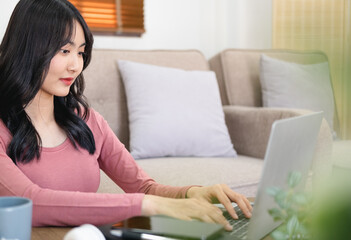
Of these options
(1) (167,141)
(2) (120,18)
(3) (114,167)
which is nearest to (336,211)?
(3) (114,167)

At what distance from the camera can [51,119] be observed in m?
1.14

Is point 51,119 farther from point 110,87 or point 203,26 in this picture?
point 203,26

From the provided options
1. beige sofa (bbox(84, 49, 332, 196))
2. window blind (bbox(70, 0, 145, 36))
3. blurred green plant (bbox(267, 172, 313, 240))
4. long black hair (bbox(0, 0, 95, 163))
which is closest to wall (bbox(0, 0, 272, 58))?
window blind (bbox(70, 0, 145, 36))

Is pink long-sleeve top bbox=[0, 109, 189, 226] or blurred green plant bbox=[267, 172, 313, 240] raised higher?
blurred green plant bbox=[267, 172, 313, 240]

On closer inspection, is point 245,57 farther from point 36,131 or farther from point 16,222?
point 16,222

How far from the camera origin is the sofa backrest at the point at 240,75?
2533 mm

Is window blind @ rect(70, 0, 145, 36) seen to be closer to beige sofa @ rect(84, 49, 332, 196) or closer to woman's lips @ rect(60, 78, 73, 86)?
beige sofa @ rect(84, 49, 332, 196)

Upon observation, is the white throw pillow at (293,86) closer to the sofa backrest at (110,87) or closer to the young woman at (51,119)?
the sofa backrest at (110,87)

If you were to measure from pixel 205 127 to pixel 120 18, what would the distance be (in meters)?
0.85

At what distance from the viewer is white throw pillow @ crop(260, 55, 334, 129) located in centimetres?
241

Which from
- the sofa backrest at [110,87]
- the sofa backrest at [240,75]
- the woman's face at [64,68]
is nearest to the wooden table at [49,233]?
the woman's face at [64,68]

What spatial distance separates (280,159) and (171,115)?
141 cm

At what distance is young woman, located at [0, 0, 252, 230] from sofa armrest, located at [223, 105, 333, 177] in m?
1.06

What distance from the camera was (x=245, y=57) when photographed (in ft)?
8.59
